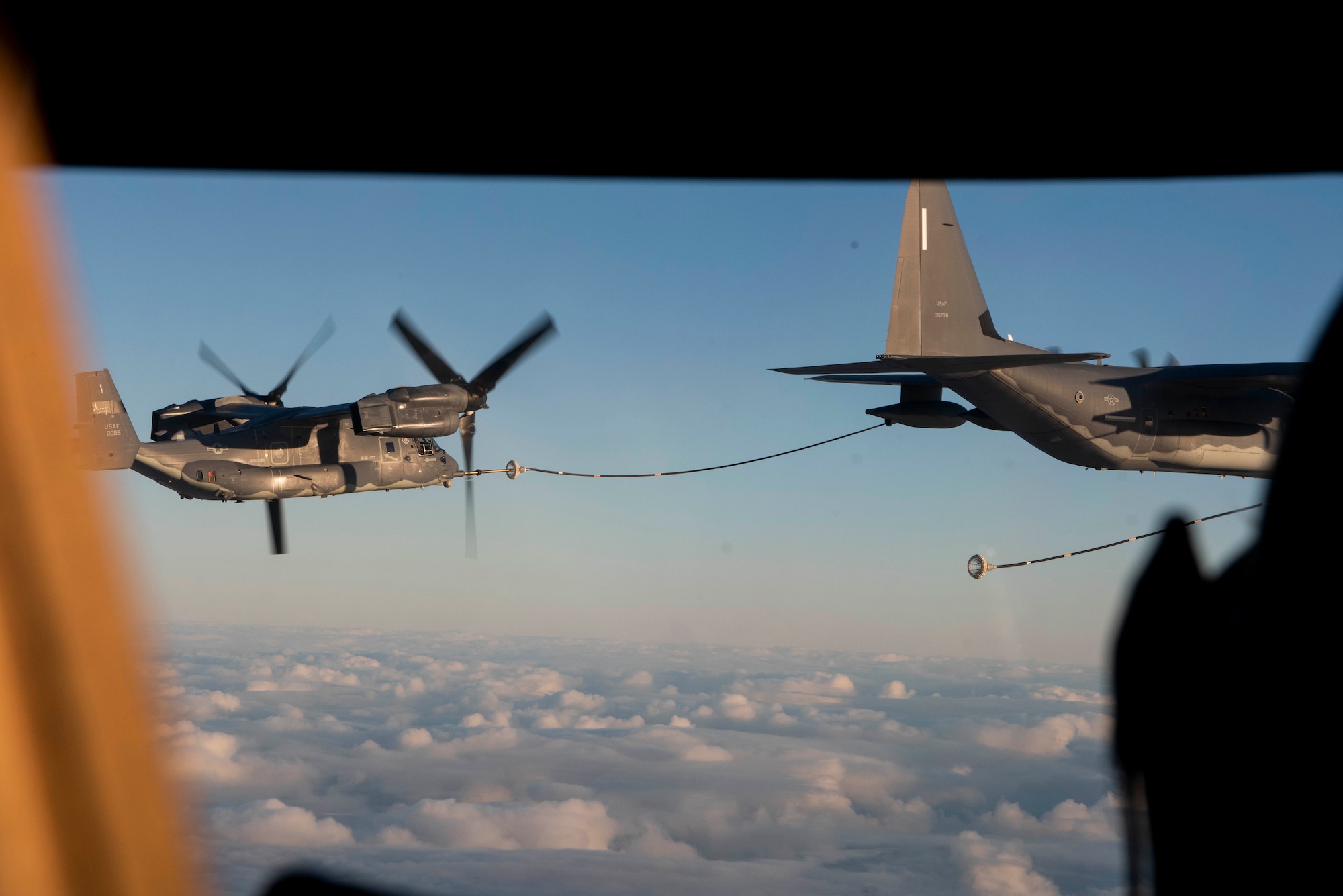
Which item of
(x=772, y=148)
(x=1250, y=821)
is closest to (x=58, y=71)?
(x=772, y=148)

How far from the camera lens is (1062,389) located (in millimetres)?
15328

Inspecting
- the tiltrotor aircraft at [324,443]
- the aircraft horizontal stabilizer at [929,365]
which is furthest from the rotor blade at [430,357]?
the aircraft horizontal stabilizer at [929,365]

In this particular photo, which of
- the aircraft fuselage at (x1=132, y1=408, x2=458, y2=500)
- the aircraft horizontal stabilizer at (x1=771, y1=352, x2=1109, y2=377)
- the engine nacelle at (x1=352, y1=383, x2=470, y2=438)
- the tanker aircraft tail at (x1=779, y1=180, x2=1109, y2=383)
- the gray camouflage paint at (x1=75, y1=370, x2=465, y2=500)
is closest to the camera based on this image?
the aircraft horizontal stabilizer at (x1=771, y1=352, x2=1109, y2=377)

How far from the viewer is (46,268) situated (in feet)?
3.46

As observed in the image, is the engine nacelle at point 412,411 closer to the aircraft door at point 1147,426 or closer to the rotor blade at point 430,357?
the rotor blade at point 430,357

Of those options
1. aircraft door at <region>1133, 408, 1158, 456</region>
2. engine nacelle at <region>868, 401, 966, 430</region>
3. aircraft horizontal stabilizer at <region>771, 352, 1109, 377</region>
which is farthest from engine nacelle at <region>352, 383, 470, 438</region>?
aircraft door at <region>1133, 408, 1158, 456</region>

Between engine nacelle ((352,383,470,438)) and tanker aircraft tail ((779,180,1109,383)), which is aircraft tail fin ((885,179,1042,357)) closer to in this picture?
tanker aircraft tail ((779,180,1109,383))

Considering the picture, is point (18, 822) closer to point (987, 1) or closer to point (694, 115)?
point (694, 115)

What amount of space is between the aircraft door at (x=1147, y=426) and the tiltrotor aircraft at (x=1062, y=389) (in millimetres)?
14

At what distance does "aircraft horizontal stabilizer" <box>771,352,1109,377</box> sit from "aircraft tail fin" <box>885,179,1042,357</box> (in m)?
0.23

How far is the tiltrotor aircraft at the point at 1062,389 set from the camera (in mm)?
15195

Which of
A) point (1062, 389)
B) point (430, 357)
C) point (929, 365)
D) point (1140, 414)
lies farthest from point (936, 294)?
point (430, 357)

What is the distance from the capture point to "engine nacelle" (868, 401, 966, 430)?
52.5 ft

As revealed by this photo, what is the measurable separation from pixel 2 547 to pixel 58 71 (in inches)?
41.6
